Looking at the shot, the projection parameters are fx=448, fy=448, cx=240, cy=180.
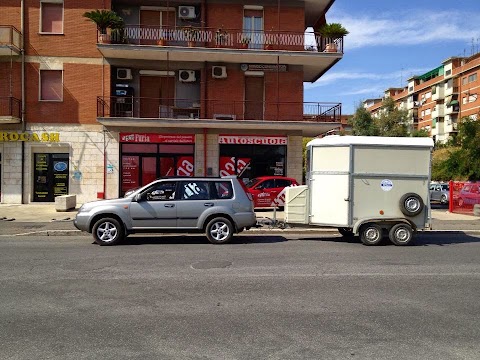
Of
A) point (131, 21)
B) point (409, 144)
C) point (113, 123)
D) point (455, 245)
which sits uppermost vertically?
point (131, 21)

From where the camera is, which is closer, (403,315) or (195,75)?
(403,315)

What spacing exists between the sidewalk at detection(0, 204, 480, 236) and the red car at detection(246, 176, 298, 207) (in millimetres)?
432

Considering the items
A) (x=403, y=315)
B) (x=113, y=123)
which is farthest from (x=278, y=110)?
(x=403, y=315)

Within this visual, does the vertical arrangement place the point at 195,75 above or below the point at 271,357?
above

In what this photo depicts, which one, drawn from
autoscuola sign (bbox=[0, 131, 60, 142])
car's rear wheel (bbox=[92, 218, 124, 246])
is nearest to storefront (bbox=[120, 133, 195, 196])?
autoscuola sign (bbox=[0, 131, 60, 142])

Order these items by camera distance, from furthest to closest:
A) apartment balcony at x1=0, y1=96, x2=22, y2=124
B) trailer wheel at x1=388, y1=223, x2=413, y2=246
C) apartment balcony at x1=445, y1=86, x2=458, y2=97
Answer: apartment balcony at x1=445, y1=86, x2=458, y2=97, apartment balcony at x1=0, y1=96, x2=22, y2=124, trailer wheel at x1=388, y1=223, x2=413, y2=246

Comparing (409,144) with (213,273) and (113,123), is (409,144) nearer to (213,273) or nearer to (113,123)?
(213,273)

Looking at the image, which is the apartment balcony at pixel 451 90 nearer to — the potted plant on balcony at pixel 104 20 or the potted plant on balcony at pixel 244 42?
the potted plant on balcony at pixel 244 42

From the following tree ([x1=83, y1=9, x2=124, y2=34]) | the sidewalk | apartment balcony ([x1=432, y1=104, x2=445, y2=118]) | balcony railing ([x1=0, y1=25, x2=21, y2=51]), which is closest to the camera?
the sidewalk

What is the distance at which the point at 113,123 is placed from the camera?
2138cm

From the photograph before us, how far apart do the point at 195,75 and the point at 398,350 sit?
20.5m

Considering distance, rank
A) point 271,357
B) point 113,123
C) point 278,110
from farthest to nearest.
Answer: point 278,110 < point 113,123 < point 271,357

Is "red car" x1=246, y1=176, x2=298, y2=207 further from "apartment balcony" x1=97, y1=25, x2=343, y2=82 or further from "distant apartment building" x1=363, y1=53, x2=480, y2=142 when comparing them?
"distant apartment building" x1=363, y1=53, x2=480, y2=142

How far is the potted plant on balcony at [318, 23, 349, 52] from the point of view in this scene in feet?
72.7
